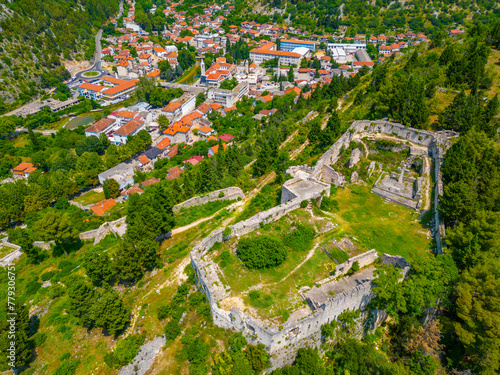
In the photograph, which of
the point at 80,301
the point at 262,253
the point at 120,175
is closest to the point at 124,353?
the point at 80,301

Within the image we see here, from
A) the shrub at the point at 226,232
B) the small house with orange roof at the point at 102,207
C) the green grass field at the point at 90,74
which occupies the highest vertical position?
the shrub at the point at 226,232

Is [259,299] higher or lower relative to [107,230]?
higher

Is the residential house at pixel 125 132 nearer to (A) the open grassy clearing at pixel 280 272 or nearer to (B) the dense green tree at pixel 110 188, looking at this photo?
(B) the dense green tree at pixel 110 188

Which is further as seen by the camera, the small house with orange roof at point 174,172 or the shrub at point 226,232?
the small house with orange roof at point 174,172

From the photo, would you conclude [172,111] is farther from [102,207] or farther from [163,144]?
[102,207]

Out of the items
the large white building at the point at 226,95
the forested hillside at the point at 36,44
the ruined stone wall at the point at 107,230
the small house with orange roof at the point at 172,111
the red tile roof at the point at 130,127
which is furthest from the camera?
the forested hillside at the point at 36,44

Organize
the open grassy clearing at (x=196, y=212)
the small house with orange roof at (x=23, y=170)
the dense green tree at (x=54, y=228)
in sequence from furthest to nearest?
the small house with orange roof at (x=23, y=170), the open grassy clearing at (x=196, y=212), the dense green tree at (x=54, y=228)

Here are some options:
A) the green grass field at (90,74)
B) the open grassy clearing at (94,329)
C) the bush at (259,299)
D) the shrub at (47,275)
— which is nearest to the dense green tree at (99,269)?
the open grassy clearing at (94,329)
